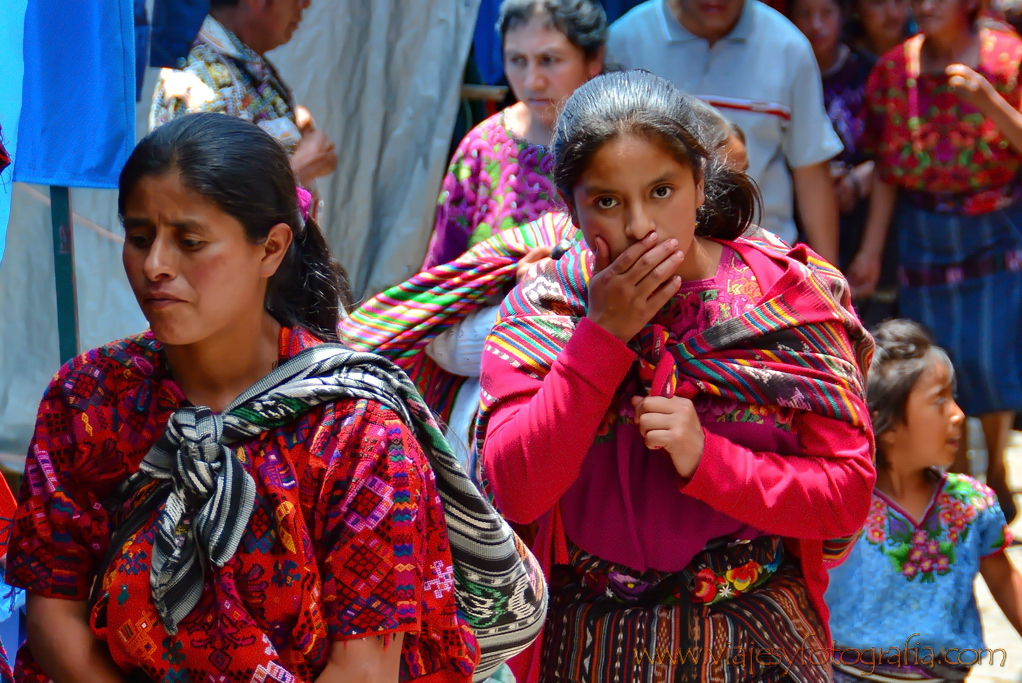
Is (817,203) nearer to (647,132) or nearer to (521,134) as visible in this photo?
(521,134)

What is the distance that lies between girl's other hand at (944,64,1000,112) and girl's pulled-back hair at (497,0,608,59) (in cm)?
112

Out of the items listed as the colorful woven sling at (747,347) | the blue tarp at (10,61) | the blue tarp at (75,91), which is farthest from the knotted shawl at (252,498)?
the blue tarp at (75,91)

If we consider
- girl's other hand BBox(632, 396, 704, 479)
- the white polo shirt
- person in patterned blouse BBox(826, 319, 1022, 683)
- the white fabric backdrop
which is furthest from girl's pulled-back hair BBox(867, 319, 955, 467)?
the white fabric backdrop

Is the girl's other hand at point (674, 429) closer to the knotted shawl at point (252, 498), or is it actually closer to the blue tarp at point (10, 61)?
the knotted shawl at point (252, 498)

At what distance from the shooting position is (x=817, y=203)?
137 inches

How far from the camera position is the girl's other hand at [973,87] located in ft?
Result: 11.0

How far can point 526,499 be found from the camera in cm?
173

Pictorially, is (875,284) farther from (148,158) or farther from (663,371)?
(148,158)

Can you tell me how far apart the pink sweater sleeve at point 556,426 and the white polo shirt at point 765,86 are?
185 cm

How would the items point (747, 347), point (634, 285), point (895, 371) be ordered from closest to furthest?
point (634, 285) → point (747, 347) → point (895, 371)

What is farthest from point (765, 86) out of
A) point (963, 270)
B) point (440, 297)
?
point (440, 297)

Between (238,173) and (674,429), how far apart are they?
0.75 metres

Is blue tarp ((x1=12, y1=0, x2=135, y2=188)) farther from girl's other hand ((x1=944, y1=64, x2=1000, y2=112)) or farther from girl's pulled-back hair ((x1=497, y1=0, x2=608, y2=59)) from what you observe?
girl's other hand ((x1=944, y1=64, x2=1000, y2=112))

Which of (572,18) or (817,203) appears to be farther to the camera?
(817,203)
